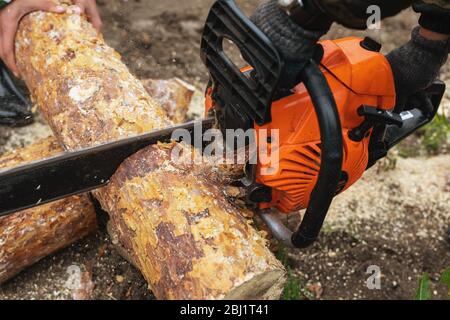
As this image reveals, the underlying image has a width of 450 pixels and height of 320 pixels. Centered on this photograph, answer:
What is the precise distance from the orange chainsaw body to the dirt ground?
913 mm

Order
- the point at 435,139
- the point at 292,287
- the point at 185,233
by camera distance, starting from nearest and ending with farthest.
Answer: the point at 185,233 → the point at 292,287 → the point at 435,139

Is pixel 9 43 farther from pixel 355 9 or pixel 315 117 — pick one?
pixel 355 9

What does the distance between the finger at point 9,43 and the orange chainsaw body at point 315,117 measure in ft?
4.34

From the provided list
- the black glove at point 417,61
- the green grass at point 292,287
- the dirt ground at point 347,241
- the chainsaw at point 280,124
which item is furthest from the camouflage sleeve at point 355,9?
the dirt ground at point 347,241

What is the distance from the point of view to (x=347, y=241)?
286cm

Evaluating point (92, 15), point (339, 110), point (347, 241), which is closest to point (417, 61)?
point (339, 110)

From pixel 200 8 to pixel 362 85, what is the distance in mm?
2679

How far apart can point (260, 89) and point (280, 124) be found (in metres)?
0.19

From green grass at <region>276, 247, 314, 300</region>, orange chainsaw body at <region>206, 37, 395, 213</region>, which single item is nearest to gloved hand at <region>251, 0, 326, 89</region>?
orange chainsaw body at <region>206, 37, 395, 213</region>

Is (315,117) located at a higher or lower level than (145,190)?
higher

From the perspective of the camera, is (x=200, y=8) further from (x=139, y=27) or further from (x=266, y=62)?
(x=266, y=62)

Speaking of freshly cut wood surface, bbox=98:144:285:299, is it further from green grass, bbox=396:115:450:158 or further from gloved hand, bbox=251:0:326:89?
green grass, bbox=396:115:450:158

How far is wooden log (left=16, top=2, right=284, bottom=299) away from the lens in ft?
5.69

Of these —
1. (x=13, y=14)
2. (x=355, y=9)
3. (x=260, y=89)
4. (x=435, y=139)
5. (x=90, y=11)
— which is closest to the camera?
(x=355, y=9)
